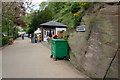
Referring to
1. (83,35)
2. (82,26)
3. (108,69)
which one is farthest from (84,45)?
(108,69)

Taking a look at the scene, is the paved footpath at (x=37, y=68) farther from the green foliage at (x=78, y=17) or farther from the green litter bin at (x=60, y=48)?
the green foliage at (x=78, y=17)

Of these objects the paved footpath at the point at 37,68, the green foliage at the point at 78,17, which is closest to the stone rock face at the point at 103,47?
Answer: the paved footpath at the point at 37,68

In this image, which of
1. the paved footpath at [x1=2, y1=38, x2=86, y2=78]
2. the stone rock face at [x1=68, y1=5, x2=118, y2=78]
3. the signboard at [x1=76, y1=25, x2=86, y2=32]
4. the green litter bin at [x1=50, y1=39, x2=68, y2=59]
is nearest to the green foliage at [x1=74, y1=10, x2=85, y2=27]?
the signboard at [x1=76, y1=25, x2=86, y2=32]

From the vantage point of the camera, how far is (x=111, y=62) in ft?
10.5

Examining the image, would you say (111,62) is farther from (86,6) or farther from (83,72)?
(86,6)

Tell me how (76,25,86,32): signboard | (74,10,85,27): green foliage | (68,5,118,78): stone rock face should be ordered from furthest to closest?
(74,10,85,27): green foliage
(76,25,86,32): signboard
(68,5,118,78): stone rock face

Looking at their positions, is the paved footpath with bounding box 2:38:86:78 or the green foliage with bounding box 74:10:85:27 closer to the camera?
the paved footpath with bounding box 2:38:86:78

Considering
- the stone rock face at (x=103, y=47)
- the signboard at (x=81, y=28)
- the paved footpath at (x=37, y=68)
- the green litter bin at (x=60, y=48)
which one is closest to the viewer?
the stone rock face at (x=103, y=47)

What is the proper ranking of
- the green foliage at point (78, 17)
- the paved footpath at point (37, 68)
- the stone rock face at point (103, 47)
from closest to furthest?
the stone rock face at point (103, 47) < the paved footpath at point (37, 68) < the green foliage at point (78, 17)

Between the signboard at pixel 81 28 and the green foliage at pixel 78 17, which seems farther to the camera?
the green foliage at pixel 78 17

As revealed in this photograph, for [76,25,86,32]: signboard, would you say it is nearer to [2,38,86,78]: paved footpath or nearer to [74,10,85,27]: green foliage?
[74,10,85,27]: green foliage

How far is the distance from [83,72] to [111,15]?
7.67 ft

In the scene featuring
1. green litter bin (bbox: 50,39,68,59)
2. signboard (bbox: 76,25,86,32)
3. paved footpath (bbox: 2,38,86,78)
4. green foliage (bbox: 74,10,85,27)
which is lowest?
paved footpath (bbox: 2,38,86,78)

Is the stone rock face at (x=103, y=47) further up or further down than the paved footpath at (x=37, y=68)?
further up
